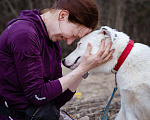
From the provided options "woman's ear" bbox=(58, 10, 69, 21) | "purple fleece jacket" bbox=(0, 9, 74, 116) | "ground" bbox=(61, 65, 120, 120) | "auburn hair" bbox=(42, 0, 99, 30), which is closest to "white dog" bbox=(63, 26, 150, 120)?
"auburn hair" bbox=(42, 0, 99, 30)

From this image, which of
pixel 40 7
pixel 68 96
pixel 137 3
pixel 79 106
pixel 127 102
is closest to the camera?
pixel 127 102

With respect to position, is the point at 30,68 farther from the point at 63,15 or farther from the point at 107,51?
the point at 107,51

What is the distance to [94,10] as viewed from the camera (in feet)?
6.93

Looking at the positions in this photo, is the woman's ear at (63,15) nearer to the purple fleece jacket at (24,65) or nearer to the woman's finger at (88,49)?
the purple fleece jacket at (24,65)

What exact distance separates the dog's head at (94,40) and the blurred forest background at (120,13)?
5952 mm

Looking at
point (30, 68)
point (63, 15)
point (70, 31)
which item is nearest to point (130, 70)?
point (70, 31)

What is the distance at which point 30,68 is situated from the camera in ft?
6.10

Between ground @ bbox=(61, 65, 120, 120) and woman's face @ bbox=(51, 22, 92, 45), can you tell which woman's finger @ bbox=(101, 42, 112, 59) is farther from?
ground @ bbox=(61, 65, 120, 120)

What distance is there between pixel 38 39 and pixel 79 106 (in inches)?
78.8

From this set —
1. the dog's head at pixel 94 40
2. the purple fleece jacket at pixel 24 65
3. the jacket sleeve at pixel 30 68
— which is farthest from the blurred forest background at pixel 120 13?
the jacket sleeve at pixel 30 68

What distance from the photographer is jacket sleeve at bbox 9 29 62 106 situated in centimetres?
182

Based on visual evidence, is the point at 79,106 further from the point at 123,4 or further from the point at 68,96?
the point at 123,4

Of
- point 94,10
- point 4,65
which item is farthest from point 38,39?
point 94,10

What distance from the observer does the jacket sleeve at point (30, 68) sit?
71.5 inches
